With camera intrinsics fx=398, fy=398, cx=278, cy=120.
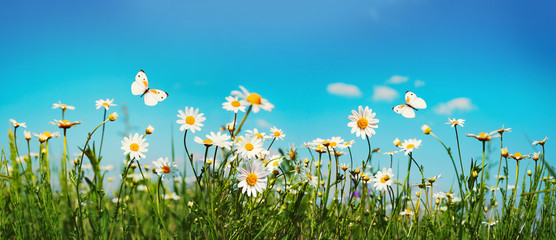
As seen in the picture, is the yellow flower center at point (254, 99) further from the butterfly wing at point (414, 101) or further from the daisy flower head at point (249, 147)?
the butterfly wing at point (414, 101)

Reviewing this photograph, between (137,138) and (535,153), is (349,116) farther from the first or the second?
(535,153)

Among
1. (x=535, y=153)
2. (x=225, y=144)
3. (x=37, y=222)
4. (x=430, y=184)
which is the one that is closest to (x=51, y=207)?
(x=37, y=222)

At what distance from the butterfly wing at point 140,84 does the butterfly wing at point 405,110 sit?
48.4 inches

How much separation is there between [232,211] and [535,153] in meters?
2.08

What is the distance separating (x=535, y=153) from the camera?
2.66 m

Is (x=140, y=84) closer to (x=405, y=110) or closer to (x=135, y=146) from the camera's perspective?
(x=135, y=146)

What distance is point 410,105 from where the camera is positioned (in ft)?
6.79

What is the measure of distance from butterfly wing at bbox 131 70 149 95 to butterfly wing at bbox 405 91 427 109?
1298 mm

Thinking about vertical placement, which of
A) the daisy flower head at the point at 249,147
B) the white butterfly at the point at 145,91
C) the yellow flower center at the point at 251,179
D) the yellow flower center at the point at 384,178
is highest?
the white butterfly at the point at 145,91

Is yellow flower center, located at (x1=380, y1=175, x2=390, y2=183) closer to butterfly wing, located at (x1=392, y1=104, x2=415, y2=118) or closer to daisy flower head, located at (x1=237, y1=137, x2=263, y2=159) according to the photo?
butterfly wing, located at (x1=392, y1=104, x2=415, y2=118)

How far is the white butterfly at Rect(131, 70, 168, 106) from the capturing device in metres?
1.76

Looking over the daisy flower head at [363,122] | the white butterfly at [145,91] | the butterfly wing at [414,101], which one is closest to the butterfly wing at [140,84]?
the white butterfly at [145,91]

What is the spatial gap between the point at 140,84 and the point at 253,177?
0.67 m

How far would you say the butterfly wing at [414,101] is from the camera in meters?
2.03
